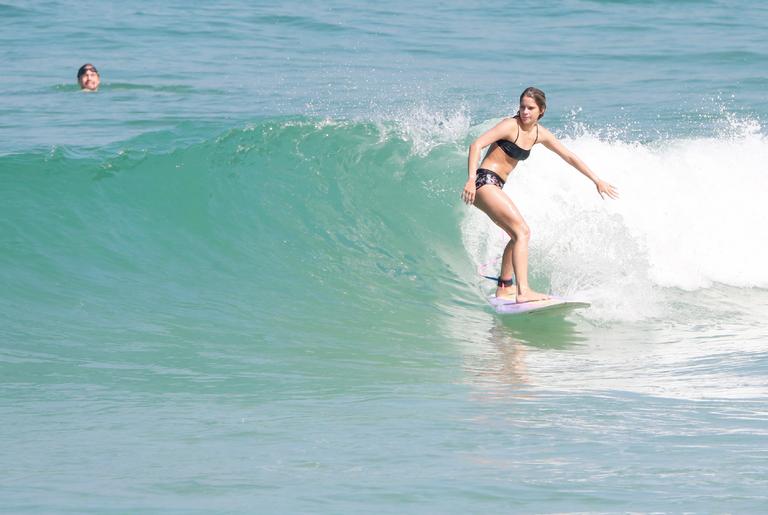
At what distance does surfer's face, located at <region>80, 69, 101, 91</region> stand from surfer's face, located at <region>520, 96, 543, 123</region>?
9.94 meters

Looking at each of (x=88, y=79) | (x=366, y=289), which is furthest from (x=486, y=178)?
(x=88, y=79)

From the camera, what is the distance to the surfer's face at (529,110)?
7.77 meters

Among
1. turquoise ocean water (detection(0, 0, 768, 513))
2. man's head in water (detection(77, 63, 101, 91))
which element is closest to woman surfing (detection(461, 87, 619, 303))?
turquoise ocean water (detection(0, 0, 768, 513))

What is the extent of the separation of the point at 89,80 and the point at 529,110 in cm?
1010

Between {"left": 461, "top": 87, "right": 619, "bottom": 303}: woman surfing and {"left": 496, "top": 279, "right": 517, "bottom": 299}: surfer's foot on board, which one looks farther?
{"left": 496, "top": 279, "right": 517, "bottom": 299}: surfer's foot on board

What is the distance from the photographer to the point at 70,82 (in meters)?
17.0

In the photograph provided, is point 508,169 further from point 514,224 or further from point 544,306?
point 544,306

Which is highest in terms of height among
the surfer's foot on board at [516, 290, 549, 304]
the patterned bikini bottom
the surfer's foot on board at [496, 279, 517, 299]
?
the patterned bikini bottom

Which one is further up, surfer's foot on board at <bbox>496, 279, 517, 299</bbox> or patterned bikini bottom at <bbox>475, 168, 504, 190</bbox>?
patterned bikini bottom at <bbox>475, 168, 504, 190</bbox>

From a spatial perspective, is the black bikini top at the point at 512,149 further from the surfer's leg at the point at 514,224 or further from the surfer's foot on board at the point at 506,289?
the surfer's foot on board at the point at 506,289

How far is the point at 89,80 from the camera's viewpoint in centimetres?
1627

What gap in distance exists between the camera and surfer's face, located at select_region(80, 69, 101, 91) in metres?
16.2

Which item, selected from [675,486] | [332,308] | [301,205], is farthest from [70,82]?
[675,486]

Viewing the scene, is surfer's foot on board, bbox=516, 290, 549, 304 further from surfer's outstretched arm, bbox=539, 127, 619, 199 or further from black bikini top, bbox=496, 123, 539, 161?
black bikini top, bbox=496, 123, 539, 161
